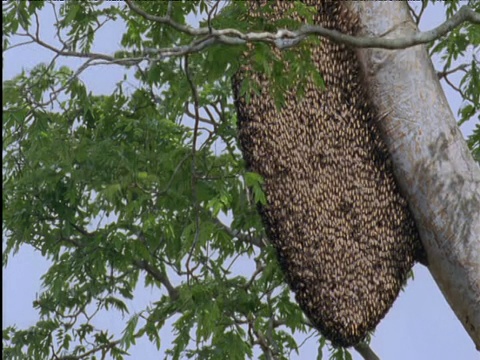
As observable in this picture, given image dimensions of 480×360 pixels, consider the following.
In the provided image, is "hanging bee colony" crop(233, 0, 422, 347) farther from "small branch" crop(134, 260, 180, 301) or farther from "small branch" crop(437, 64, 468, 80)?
"small branch" crop(134, 260, 180, 301)

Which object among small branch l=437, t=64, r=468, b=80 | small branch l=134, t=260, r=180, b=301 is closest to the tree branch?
small branch l=437, t=64, r=468, b=80

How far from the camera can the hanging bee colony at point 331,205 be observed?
800 centimetres

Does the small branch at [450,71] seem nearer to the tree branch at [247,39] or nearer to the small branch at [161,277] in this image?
the tree branch at [247,39]

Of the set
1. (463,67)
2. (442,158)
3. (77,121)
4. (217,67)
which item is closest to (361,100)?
(442,158)

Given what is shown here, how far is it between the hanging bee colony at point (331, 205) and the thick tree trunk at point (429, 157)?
0.14 m

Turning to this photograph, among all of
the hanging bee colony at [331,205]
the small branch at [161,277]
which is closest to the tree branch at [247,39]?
the hanging bee colony at [331,205]

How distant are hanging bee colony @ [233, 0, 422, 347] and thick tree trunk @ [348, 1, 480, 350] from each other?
5.5 inches

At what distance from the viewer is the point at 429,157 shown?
7.95 metres

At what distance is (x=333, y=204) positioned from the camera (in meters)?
8.02

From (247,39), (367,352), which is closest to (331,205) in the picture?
(247,39)

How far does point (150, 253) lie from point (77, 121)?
1.62 meters

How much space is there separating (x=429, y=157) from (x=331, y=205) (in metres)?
0.74

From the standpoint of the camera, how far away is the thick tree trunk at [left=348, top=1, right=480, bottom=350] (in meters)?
7.86

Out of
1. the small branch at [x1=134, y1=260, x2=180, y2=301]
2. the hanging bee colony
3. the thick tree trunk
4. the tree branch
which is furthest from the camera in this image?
the small branch at [x1=134, y1=260, x2=180, y2=301]
